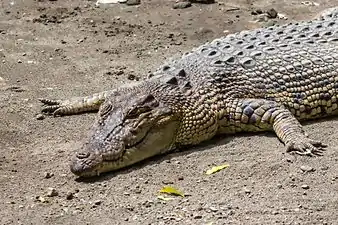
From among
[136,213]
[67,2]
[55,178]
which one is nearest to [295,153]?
[136,213]

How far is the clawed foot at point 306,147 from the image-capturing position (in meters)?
5.56

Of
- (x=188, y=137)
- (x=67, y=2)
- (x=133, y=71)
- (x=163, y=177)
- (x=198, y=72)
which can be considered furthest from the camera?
(x=67, y=2)

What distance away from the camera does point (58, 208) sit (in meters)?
4.99

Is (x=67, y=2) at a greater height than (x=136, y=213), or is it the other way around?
(x=136, y=213)

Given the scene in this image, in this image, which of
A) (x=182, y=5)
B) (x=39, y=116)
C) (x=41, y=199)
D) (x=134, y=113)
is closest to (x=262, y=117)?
(x=134, y=113)

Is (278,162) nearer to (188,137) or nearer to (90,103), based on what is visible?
(188,137)

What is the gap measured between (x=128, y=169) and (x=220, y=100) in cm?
105

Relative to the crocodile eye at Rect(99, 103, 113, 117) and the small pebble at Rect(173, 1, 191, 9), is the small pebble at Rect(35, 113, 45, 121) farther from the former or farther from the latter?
the small pebble at Rect(173, 1, 191, 9)

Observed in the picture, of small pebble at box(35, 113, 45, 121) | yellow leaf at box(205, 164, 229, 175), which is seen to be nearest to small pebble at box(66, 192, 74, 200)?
yellow leaf at box(205, 164, 229, 175)

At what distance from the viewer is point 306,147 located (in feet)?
18.4

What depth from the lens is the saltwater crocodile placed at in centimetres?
562

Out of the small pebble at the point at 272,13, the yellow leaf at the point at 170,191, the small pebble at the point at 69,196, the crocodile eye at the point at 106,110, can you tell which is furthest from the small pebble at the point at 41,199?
the small pebble at the point at 272,13

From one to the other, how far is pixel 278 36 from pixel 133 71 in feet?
5.66

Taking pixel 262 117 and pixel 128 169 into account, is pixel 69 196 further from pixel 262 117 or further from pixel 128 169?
pixel 262 117
